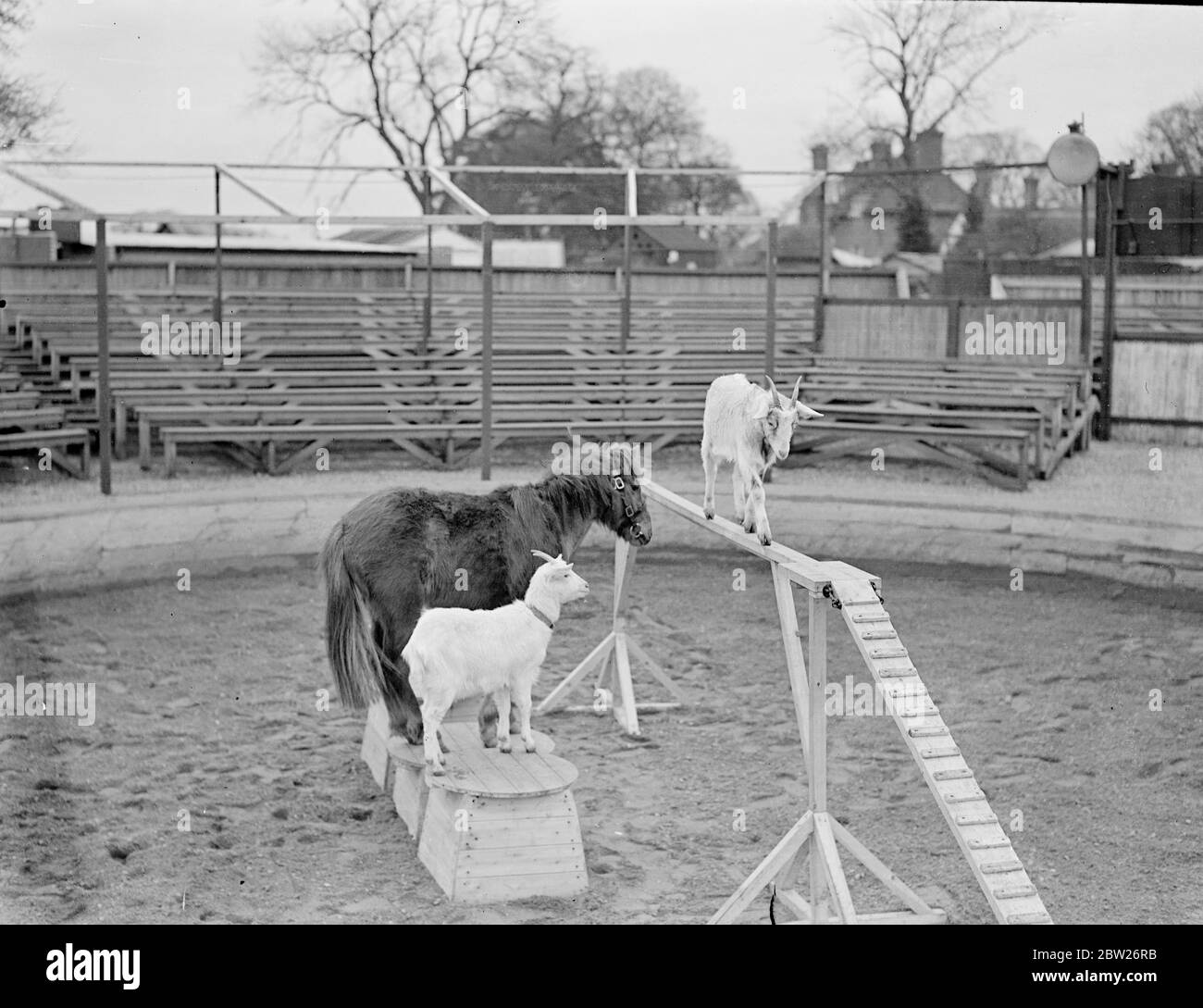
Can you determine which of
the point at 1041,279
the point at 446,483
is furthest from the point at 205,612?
the point at 1041,279

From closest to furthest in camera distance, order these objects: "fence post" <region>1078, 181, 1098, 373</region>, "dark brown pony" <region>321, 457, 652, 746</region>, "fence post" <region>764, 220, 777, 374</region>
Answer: "dark brown pony" <region>321, 457, 652, 746</region>, "fence post" <region>764, 220, 777, 374</region>, "fence post" <region>1078, 181, 1098, 373</region>

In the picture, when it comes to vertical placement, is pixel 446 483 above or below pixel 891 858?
above

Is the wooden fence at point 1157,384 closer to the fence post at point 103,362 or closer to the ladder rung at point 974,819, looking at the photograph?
the fence post at point 103,362

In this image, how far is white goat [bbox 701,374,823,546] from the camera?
6.46 meters

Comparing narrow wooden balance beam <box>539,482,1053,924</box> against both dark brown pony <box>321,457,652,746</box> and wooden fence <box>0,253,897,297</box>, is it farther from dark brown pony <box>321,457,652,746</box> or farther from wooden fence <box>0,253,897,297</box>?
wooden fence <box>0,253,897,297</box>

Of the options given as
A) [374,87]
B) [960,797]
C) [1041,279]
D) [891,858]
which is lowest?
[891,858]

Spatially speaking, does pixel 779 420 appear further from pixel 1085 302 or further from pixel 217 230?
pixel 1085 302

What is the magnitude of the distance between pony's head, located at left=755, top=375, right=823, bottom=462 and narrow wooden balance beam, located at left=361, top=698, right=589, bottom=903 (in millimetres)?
1716

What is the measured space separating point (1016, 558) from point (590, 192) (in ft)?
29.7

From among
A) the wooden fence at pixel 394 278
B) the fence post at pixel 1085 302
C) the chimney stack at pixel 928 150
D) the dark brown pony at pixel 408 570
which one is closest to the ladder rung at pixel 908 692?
the dark brown pony at pixel 408 570

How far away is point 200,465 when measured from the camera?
15391mm

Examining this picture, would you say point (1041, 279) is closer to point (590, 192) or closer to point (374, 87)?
point (590, 192)

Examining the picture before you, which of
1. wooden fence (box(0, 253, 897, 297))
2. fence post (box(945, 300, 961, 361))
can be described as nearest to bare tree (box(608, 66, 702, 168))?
wooden fence (box(0, 253, 897, 297))
